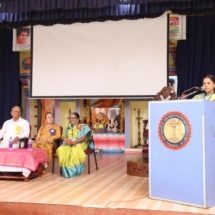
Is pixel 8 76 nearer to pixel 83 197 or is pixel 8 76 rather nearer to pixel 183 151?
pixel 83 197

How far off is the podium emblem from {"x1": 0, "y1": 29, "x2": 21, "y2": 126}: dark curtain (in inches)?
210

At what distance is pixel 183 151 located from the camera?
122 inches

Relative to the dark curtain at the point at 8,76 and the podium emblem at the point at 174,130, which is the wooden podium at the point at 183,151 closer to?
the podium emblem at the point at 174,130

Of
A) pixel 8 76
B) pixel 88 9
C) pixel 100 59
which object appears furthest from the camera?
pixel 8 76

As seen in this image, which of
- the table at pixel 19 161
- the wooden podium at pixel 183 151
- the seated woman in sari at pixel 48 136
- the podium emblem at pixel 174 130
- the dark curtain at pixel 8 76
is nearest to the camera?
the wooden podium at pixel 183 151

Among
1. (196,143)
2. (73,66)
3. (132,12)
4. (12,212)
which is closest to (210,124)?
(196,143)

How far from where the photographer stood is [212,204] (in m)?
3.03

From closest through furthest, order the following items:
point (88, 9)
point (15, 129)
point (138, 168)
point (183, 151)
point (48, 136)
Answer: point (183, 151)
point (138, 168)
point (15, 129)
point (48, 136)
point (88, 9)

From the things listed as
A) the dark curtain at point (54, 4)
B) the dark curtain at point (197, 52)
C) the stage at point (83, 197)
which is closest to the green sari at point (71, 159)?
the stage at point (83, 197)

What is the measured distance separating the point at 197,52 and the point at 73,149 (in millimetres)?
3336

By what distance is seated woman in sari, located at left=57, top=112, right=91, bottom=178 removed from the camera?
4648 mm

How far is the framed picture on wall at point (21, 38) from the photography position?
24.6 feet

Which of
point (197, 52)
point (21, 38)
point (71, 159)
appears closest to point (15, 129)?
point (71, 159)

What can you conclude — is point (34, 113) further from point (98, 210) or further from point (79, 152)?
point (98, 210)
